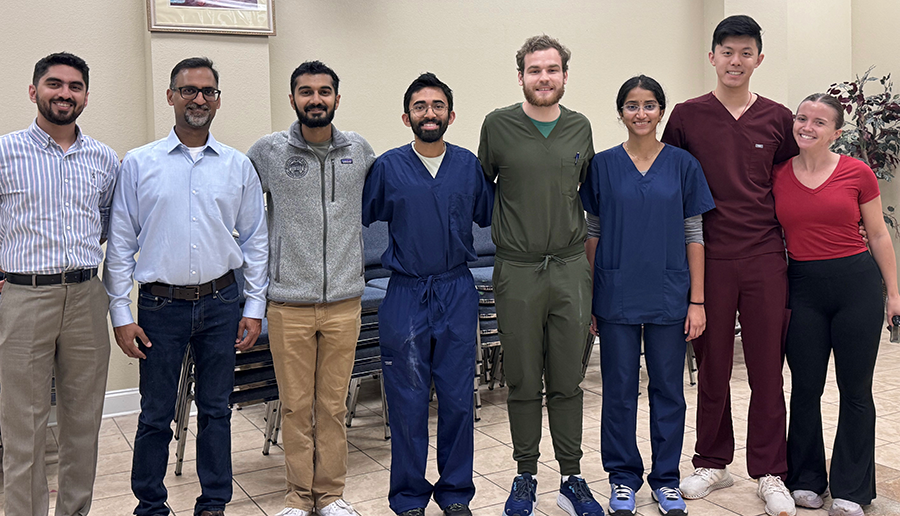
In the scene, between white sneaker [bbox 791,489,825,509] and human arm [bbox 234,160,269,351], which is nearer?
human arm [bbox 234,160,269,351]

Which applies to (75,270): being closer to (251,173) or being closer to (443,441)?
(251,173)

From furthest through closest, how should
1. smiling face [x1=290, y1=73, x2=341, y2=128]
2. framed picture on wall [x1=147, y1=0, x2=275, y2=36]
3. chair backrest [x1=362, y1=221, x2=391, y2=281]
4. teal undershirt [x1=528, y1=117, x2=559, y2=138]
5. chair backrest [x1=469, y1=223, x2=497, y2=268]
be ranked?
chair backrest [x1=469, y1=223, x2=497, y2=268] < chair backrest [x1=362, y1=221, x2=391, y2=281] < framed picture on wall [x1=147, y1=0, x2=275, y2=36] < teal undershirt [x1=528, y1=117, x2=559, y2=138] < smiling face [x1=290, y1=73, x2=341, y2=128]

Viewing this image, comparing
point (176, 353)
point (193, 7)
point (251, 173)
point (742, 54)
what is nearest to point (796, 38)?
point (742, 54)

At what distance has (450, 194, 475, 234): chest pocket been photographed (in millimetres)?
2686

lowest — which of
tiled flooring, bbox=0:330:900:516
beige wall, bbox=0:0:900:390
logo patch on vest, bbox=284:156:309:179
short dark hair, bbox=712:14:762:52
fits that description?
tiled flooring, bbox=0:330:900:516

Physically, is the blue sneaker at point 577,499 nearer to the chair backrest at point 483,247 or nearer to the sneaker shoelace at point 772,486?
the sneaker shoelace at point 772,486

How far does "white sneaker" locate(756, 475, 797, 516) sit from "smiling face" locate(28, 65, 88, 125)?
274cm

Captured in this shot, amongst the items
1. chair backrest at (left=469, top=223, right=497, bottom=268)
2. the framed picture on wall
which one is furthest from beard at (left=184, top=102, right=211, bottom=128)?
chair backrest at (left=469, top=223, right=497, bottom=268)

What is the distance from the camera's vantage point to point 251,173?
265cm

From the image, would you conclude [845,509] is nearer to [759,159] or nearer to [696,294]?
[696,294]

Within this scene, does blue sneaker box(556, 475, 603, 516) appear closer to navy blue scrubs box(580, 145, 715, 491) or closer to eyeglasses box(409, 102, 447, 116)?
navy blue scrubs box(580, 145, 715, 491)

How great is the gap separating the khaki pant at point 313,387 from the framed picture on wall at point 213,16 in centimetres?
202

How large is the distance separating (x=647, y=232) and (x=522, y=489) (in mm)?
1028

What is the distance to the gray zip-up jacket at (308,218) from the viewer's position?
8.62 feet
